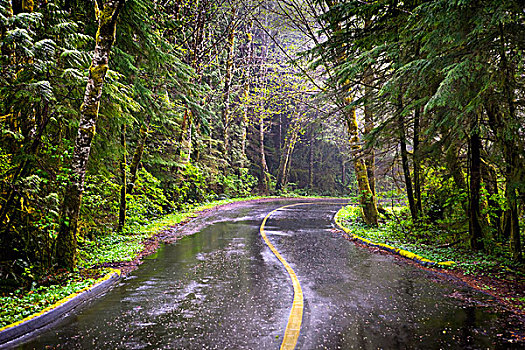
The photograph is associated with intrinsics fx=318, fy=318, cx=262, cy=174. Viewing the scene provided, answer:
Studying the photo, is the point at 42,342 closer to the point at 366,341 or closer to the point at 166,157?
the point at 366,341

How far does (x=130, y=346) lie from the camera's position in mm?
3973

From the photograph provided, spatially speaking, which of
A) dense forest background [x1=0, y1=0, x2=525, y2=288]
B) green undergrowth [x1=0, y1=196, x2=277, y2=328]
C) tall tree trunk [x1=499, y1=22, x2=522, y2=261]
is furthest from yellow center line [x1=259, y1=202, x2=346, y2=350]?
tall tree trunk [x1=499, y1=22, x2=522, y2=261]

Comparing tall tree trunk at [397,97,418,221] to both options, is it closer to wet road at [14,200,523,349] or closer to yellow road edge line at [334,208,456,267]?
yellow road edge line at [334,208,456,267]

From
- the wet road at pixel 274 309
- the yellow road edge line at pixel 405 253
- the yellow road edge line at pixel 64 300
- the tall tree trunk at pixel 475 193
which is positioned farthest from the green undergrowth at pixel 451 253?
the yellow road edge line at pixel 64 300

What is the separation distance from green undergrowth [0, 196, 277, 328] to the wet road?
60cm

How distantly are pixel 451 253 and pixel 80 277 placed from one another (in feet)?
30.1

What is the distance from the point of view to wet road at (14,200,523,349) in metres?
4.07

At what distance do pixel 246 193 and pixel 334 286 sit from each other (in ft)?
94.3

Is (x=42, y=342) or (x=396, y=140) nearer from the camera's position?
(x=42, y=342)

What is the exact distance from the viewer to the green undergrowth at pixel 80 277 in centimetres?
494

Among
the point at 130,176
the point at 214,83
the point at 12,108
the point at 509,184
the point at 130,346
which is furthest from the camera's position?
the point at 214,83

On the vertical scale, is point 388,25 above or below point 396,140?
above

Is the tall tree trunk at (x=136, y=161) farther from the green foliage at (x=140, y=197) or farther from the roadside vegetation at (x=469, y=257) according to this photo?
the roadside vegetation at (x=469, y=257)

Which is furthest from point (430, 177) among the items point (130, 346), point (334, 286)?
point (130, 346)
